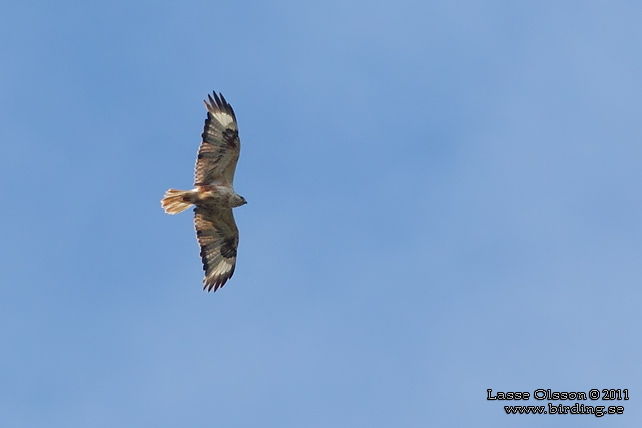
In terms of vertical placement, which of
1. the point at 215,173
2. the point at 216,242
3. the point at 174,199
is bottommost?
the point at 216,242

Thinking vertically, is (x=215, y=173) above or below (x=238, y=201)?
above

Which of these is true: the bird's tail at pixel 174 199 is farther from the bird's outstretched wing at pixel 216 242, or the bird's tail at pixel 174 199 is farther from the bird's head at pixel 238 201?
the bird's head at pixel 238 201

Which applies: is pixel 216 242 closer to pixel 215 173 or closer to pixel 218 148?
pixel 215 173

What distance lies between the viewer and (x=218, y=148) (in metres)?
17.1

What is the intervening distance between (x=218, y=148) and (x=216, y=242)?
221 cm

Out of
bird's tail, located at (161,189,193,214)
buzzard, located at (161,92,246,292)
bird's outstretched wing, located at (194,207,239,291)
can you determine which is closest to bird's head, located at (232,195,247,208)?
buzzard, located at (161,92,246,292)

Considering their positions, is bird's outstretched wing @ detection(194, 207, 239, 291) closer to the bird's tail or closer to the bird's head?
the bird's head

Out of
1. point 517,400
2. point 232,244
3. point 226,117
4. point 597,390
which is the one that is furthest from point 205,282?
point 597,390

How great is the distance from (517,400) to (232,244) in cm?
660

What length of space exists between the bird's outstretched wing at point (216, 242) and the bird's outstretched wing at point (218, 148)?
0.69m

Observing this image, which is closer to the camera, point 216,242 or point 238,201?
point 238,201

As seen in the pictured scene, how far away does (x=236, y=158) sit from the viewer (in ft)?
56.2

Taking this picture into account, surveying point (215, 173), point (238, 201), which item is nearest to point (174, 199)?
point (215, 173)

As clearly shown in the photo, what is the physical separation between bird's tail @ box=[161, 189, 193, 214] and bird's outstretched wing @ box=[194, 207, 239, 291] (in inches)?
18.7
